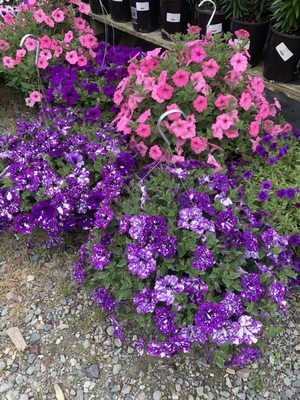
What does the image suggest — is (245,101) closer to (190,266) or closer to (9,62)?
(190,266)

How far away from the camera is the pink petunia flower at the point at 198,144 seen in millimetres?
2012

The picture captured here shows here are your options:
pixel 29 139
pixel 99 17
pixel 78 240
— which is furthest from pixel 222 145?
pixel 99 17

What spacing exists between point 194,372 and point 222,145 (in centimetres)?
110

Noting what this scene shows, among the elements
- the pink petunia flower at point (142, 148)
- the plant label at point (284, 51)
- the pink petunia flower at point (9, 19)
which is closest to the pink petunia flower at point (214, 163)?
the pink petunia flower at point (142, 148)

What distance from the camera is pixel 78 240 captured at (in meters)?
2.25

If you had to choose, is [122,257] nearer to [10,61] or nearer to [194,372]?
[194,372]

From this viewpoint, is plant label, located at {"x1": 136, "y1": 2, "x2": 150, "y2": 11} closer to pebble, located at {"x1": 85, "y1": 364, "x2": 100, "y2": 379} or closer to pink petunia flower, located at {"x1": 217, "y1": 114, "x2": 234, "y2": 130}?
pink petunia flower, located at {"x1": 217, "y1": 114, "x2": 234, "y2": 130}

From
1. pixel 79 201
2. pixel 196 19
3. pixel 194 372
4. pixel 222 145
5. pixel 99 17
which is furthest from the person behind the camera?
pixel 99 17

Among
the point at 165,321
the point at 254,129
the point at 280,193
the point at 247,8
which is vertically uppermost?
the point at 247,8

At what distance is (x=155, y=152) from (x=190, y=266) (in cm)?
69

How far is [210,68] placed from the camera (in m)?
2.04

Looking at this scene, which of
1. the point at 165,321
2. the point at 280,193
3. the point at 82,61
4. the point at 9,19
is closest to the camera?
the point at 165,321

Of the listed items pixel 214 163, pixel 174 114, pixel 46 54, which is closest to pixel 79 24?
pixel 46 54

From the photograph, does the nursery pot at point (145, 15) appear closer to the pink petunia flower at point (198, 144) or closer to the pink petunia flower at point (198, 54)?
the pink petunia flower at point (198, 54)
